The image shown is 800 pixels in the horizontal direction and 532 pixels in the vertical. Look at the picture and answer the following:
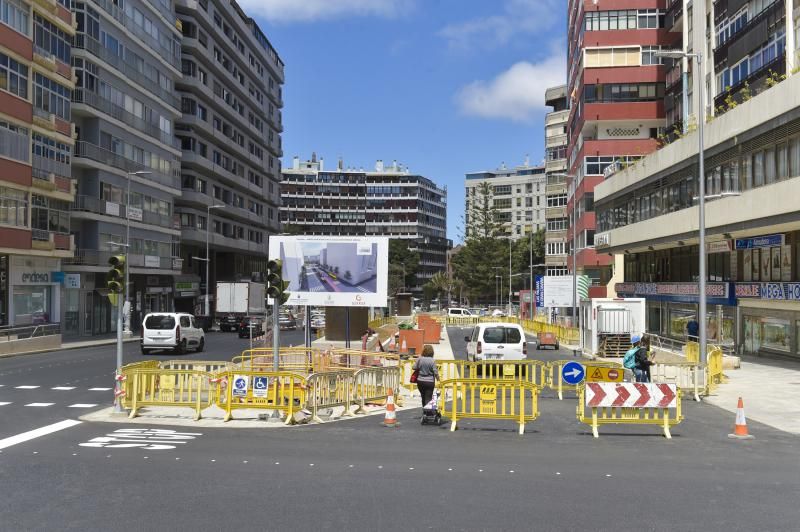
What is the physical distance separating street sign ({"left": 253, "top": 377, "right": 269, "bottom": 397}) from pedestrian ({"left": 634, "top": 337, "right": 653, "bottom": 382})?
856 centimetres

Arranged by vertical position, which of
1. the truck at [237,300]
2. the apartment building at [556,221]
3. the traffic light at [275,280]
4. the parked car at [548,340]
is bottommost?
the parked car at [548,340]

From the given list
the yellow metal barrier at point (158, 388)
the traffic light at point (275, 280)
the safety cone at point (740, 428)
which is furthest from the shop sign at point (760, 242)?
the yellow metal barrier at point (158, 388)

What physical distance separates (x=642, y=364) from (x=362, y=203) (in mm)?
156022

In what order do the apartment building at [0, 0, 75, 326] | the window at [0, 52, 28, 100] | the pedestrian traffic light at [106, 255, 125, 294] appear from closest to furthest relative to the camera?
the pedestrian traffic light at [106, 255, 125, 294]
the window at [0, 52, 28, 100]
the apartment building at [0, 0, 75, 326]

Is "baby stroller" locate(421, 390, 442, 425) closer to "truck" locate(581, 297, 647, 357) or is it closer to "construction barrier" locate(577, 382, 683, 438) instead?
"construction barrier" locate(577, 382, 683, 438)

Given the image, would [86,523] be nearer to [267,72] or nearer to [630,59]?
[630,59]

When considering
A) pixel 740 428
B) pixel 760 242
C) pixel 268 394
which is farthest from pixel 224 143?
pixel 740 428

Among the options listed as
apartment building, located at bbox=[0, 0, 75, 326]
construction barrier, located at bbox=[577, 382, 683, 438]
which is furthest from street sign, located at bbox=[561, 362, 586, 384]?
apartment building, located at bbox=[0, 0, 75, 326]

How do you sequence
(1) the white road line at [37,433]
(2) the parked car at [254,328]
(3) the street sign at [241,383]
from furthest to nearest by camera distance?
(2) the parked car at [254,328], (3) the street sign at [241,383], (1) the white road line at [37,433]

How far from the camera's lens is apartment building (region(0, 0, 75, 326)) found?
42469mm

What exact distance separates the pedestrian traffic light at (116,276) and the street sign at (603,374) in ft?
35.8

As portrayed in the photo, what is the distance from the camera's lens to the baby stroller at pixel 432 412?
52.1ft

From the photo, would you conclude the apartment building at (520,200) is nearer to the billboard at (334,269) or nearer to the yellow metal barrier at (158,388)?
the billboard at (334,269)

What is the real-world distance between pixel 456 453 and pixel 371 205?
532 feet
